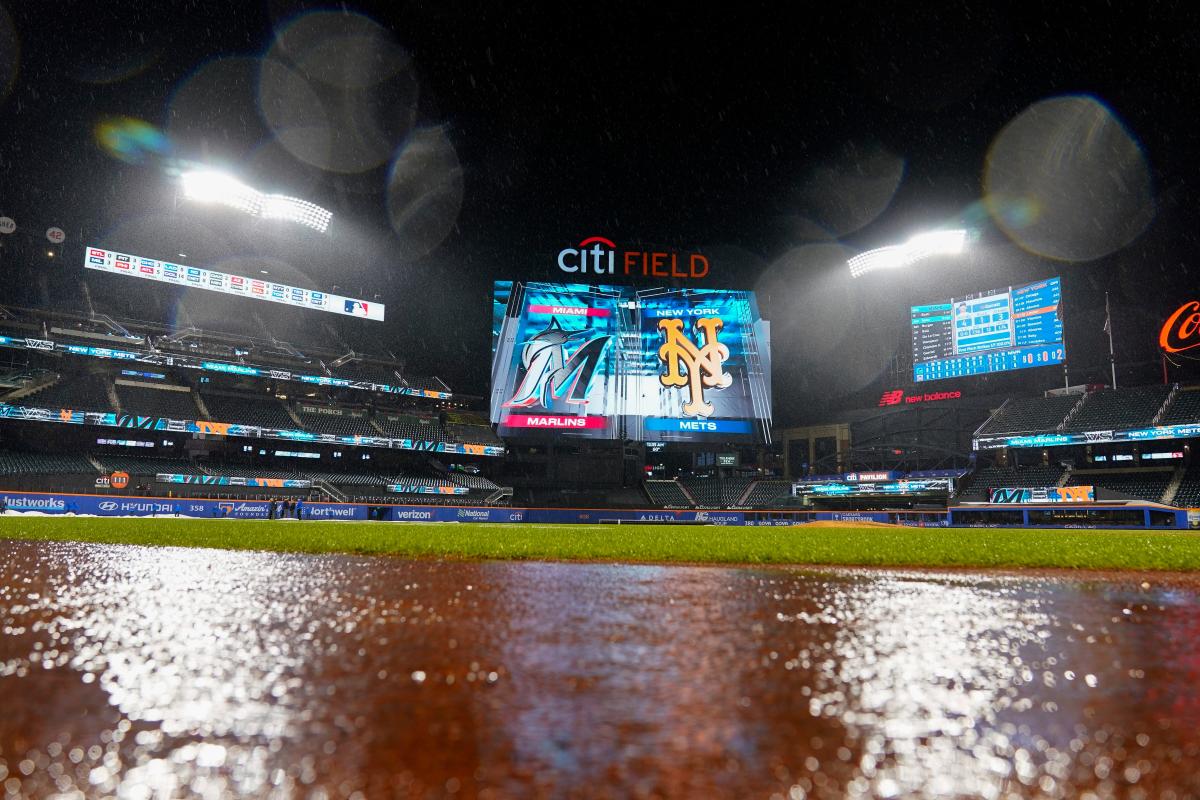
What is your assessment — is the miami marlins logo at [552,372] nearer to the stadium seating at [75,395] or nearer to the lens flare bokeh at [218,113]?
the lens flare bokeh at [218,113]

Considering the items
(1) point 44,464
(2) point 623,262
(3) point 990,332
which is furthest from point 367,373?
(3) point 990,332

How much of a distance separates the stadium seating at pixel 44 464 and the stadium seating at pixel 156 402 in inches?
125

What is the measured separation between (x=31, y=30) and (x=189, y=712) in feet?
93.0

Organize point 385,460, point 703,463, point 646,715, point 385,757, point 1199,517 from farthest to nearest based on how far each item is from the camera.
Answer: point 703,463 < point 385,460 < point 1199,517 < point 646,715 < point 385,757

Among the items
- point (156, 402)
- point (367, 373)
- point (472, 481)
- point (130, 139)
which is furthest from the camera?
point (367, 373)

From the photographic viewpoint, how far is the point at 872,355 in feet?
129

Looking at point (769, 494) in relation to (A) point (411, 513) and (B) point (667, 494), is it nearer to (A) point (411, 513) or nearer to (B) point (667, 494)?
(B) point (667, 494)

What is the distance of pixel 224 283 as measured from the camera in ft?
124

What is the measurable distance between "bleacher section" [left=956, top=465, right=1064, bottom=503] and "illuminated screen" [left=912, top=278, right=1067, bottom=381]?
17.1 ft

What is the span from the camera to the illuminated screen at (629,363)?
117ft

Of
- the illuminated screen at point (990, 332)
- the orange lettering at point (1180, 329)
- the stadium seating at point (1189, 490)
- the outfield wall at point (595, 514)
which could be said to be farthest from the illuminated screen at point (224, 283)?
the stadium seating at point (1189, 490)

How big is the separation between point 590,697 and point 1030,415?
38.3m

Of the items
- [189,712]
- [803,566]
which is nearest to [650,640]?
[189,712]

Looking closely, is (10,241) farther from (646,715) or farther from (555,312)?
(646,715)
